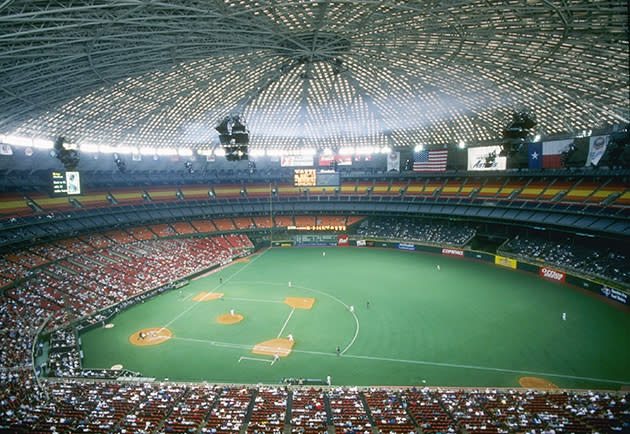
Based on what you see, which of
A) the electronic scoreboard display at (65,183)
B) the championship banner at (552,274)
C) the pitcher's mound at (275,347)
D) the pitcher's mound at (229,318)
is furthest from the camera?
the electronic scoreboard display at (65,183)

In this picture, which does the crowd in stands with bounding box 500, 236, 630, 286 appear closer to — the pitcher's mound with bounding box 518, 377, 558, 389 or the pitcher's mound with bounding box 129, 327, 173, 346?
the pitcher's mound with bounding box 518, 377, 558, 389

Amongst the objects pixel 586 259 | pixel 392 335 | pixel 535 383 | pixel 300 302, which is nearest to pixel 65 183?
pixel 300 302

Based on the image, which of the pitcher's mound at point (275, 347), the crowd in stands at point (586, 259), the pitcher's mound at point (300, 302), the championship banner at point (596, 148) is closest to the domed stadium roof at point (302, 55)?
the championship banner at point (596, 148)

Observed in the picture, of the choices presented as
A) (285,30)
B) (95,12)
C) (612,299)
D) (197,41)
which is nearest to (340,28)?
(285,30)

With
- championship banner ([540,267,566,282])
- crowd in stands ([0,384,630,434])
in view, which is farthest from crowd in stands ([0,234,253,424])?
championship banner ([540,267,566,282])

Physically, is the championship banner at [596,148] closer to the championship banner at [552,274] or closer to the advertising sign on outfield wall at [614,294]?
the championship banner at [552,274]

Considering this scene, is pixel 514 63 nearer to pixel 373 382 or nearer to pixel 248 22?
pixel 248 22

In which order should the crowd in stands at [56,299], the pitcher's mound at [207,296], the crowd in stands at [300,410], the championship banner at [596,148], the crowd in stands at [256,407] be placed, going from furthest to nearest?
the championship banner at [596,148] < the pitcher's mound at [207,296] < the crowd in stands at [56,299] < the crowd in stands at [256,407] < the crowd in stands at [300,410]
